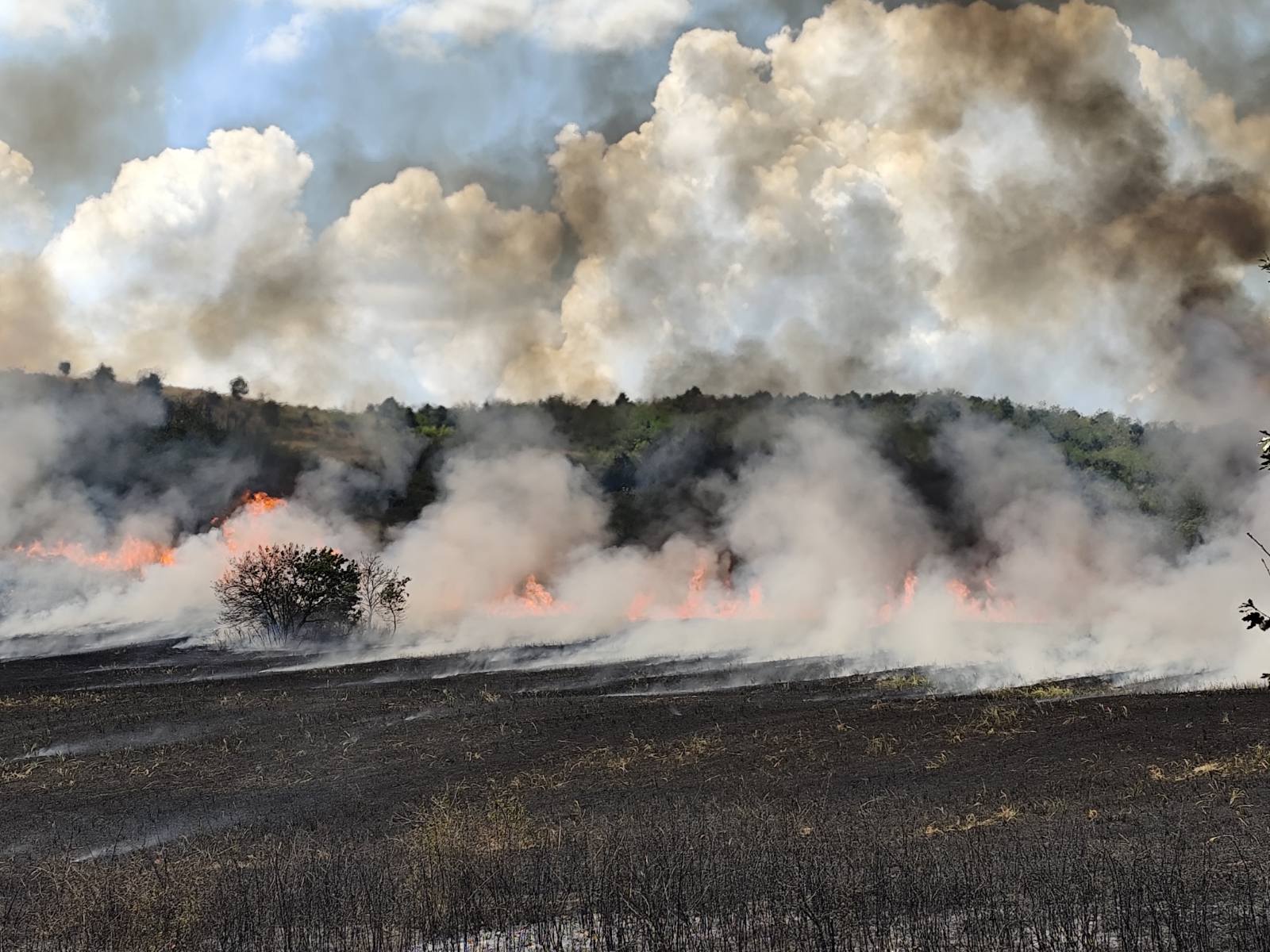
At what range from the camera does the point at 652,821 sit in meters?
23.0

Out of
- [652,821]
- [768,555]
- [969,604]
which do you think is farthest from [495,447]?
[652,821]

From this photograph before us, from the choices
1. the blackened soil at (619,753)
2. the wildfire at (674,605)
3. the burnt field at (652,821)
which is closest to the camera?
the burnt field at (652,821)

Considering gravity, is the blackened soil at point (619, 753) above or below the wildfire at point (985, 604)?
below

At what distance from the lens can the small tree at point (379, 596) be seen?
8512cm

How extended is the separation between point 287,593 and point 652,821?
61767 mm

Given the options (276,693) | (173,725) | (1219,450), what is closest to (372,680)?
(276,693)

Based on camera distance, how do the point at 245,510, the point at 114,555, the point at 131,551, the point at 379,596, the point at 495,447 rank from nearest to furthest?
the point at 379,596 → the point at 245,510 → the point at 114,555 → the point at 131,551 → the point at 495,447

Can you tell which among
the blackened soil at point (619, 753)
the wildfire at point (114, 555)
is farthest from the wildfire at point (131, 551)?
Result: the blackened soil at point (619, 753)

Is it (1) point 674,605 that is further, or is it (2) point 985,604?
(1) point 674,605

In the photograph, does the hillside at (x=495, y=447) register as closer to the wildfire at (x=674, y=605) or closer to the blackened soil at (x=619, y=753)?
the wildfire at (x=674, y=605)

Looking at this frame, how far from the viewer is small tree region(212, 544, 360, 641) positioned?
80.1 meters

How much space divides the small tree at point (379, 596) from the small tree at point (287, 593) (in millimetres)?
1805

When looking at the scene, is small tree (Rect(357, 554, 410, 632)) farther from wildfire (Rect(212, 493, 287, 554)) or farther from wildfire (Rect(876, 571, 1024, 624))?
wildfire (Rect(876, 571, 1024, 624))

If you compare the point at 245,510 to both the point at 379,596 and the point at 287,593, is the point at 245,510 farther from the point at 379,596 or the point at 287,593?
the point at 287,593
